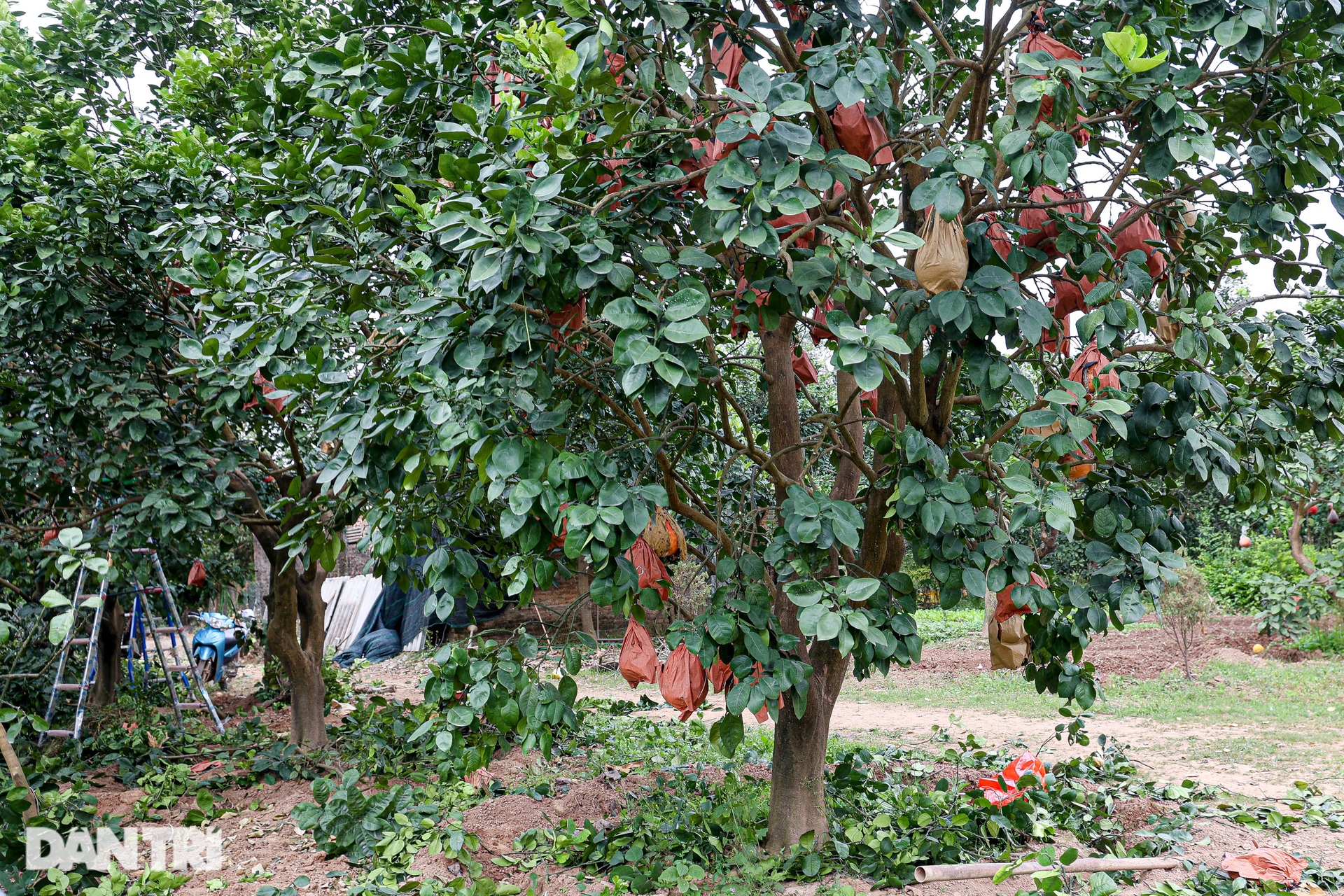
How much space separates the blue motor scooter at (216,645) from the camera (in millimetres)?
9688

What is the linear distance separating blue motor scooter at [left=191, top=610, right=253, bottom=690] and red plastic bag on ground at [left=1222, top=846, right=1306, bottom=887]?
9243mm

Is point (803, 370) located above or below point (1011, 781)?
above

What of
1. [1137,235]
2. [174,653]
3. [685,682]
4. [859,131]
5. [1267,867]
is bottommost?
[1267,867]

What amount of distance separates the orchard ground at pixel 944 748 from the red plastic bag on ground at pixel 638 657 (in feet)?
2.65

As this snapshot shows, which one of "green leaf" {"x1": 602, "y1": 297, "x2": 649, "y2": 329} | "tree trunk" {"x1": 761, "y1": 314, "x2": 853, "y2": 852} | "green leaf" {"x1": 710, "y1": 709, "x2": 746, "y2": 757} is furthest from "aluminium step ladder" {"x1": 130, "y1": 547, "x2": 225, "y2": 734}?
"green leaf" {"x1": 602, "y1": 297, "x2": 649, "y2": 329}

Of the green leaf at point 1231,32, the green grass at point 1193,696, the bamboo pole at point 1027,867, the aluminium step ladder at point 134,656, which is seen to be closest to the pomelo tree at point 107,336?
the aluminium step ladder at point 134,656

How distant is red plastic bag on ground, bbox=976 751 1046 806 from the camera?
A: 12.5ft

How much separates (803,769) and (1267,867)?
1.71 meters

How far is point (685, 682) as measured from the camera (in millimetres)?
2826

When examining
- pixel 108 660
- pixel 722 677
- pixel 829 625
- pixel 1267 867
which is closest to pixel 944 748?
pixel 1267 867

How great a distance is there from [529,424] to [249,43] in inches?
163

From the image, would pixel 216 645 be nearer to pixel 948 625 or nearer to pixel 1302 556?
pixel 948 625

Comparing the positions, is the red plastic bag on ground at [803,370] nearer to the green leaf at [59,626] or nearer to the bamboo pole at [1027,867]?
the bamboo pole at [1027,867]

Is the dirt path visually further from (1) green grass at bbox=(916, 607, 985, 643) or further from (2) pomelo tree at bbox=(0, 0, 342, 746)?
(1) green grass at bbox=(916, 607, 985, 643)
